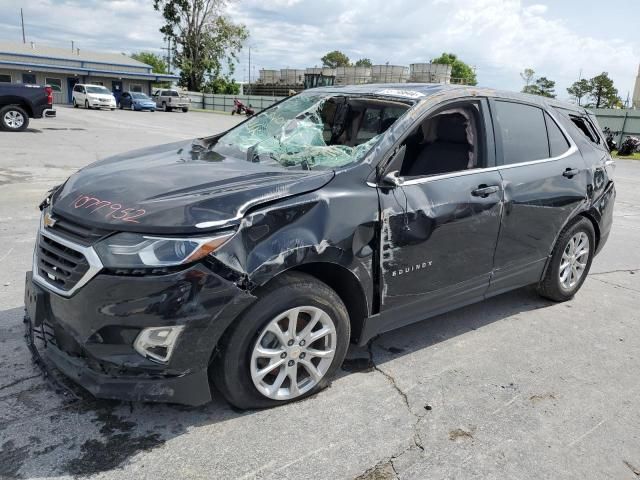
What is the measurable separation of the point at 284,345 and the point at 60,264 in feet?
3.87

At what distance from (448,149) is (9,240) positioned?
4.57 metres

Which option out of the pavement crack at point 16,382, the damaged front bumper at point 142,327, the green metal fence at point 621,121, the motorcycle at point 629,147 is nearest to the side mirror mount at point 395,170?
the damaged front bumper at point 142,327

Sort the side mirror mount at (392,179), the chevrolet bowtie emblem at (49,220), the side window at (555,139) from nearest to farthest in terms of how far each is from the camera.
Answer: the chevrolet bowtie emblem at (49,220) → the side mirror mount at (392,179) → the side window at (555,139)

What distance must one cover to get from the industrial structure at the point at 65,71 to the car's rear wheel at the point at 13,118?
104ft

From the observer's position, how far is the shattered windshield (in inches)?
136

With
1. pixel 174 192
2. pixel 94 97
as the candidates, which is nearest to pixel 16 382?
pixel 174 192

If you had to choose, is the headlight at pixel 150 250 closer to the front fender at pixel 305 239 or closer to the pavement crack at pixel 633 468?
the front fender at pixel 305 239

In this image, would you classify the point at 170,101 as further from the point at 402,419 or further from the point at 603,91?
the point at 603,91

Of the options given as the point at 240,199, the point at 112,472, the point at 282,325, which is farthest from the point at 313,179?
the point at 112,472

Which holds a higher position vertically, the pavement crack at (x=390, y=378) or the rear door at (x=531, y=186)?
the rear door at (x=531, y=186)

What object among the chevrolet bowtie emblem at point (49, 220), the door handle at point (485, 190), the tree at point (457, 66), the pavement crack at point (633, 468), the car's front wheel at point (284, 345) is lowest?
the pavement crack at point (633, 468)

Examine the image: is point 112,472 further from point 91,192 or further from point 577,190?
point 577,190

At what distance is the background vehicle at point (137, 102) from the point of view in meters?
39.2

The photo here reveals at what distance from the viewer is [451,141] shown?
3863 millimetres
